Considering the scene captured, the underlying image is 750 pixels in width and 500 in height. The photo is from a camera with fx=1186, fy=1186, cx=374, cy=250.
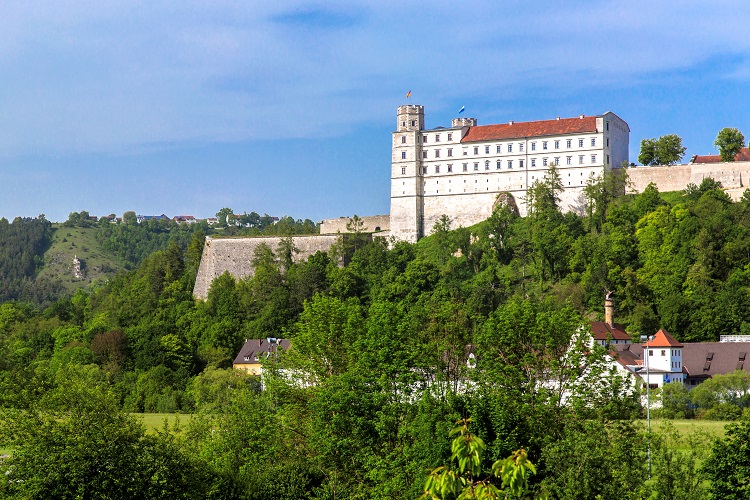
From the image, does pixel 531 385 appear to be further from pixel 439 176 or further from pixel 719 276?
pixel 439 176

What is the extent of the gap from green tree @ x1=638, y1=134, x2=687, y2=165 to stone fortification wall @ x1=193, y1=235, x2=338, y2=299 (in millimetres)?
23882

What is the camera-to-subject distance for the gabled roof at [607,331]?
63250 mm

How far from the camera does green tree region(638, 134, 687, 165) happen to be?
85062mm

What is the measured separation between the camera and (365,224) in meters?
90.8

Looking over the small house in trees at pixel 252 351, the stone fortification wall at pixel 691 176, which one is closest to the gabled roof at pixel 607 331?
the stone fortification wall at pixel 691 176

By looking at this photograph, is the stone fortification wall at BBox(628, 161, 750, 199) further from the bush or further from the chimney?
the bush

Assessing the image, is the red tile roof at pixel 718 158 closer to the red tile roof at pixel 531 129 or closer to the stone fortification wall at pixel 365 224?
the red tile roof at pixel 531 129

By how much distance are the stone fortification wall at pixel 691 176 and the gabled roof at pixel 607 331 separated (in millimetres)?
14833

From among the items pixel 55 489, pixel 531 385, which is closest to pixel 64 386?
pixel 55 489

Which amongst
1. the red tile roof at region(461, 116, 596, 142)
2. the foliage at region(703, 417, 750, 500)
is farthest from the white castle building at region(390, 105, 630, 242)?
the foliage at region(703, 417, 750, 500)

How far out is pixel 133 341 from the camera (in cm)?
8100

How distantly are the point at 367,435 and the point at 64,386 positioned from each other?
28.4 feet

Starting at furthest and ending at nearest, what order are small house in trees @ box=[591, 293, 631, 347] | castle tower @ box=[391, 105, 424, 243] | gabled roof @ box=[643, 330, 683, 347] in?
1. castle tower @ box=[391, 105, 424, 243]
2. small house in trees @ box=[591, 293, 631, 347]
3. gabled roof @ box=[643, 330, 683, 347]

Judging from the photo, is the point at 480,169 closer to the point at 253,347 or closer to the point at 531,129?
the point at 531,129
